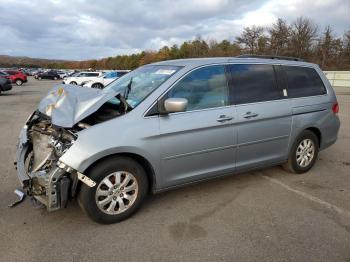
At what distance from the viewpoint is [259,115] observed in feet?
14.1

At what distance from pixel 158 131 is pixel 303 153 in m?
2.77

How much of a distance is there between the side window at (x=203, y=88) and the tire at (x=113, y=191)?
0.96 m

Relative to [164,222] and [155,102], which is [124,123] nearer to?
[155,102]

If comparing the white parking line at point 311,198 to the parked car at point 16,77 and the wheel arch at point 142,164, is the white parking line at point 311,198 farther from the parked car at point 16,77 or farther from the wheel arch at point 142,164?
the parked car at point 16,77

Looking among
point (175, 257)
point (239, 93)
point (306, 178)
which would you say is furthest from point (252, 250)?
point (306, 178)

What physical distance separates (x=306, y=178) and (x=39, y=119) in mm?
4000

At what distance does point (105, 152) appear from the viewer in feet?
10.6

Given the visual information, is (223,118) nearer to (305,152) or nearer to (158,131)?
(158,131)

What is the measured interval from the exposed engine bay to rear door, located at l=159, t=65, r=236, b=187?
1.97ft

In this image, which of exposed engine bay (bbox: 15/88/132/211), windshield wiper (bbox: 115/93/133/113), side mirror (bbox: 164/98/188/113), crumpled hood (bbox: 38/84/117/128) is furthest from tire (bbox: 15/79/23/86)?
side mirror (bbox: 164/98/188/113)

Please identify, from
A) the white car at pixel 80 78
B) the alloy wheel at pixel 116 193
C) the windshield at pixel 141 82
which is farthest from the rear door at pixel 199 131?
the white car at pixel 80 78

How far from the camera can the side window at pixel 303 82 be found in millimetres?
4820

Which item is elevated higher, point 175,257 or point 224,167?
point 224,167

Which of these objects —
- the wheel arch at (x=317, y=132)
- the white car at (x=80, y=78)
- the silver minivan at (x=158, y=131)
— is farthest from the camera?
the white car at (x=80, y=78)
